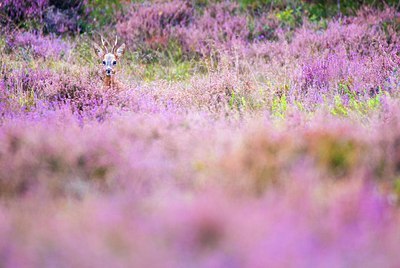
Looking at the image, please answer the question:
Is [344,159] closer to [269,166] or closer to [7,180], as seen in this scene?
[269,166]

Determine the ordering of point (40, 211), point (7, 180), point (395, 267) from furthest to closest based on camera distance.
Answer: point (7, 180)
point (40, 211)
point (395, 267)

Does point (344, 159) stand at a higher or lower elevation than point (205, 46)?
higher

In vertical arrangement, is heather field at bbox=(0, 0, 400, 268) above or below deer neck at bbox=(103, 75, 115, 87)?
above

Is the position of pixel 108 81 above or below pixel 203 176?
below

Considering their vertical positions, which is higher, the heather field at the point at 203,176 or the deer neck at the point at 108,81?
the heather field at the point at 203,176

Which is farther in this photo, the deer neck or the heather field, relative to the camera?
the deer neck

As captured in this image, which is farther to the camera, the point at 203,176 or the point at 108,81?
the point at 108,81

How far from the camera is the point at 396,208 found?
2346 millimetres

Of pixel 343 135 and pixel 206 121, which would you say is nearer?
pixel 343 135

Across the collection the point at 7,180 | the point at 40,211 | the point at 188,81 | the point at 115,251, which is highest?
the point at 115,251

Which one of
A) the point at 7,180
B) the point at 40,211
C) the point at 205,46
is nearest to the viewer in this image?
the point at 40,211

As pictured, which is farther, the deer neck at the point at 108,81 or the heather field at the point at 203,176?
the deer neck at the point at 108,81

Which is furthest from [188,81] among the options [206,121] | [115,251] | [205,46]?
[115,251]

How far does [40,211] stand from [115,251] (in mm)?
548
